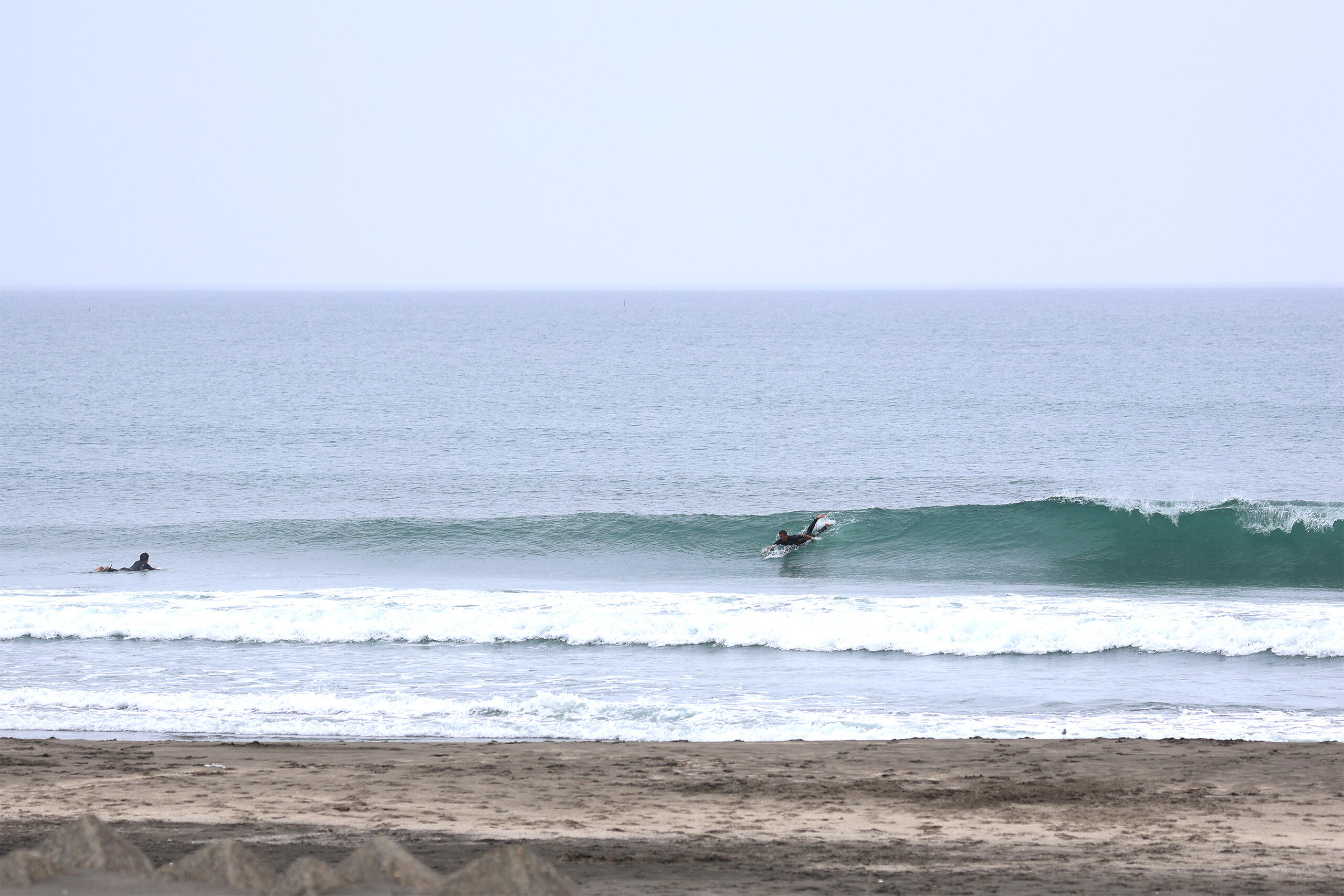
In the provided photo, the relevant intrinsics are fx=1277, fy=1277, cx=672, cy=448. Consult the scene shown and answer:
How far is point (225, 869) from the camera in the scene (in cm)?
537

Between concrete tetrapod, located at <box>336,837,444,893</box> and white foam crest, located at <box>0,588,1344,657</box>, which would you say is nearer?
concrete tetrapod, located at <box>336,837,444,893</box>

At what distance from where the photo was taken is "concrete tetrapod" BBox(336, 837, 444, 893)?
5.19 m

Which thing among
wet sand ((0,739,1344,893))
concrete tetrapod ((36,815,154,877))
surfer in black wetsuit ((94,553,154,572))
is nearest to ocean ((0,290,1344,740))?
surfer in black wetsuit ((94,553,154,572))

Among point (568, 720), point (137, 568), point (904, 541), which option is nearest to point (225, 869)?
point (568, 720)

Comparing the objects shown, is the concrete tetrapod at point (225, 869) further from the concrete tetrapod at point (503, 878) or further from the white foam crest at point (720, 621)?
the white foam crest at point (720, 621)

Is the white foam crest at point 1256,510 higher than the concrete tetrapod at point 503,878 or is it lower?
lower

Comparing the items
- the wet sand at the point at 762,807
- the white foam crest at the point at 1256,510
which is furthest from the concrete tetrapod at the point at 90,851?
the white foam crest at the point at 1256,510

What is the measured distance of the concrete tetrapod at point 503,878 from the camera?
498 centimetres

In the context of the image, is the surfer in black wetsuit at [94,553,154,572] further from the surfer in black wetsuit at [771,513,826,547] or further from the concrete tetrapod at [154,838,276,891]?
the concrete tetrapod at [154,838,276,891]

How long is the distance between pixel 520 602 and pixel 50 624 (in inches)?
310

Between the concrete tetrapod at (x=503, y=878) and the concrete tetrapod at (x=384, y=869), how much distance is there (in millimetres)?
172

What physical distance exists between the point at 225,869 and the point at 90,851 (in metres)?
0.60

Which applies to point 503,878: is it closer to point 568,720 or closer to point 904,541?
point 568,720

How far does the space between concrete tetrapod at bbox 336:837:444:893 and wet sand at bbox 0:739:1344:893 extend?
2953 millimetres
